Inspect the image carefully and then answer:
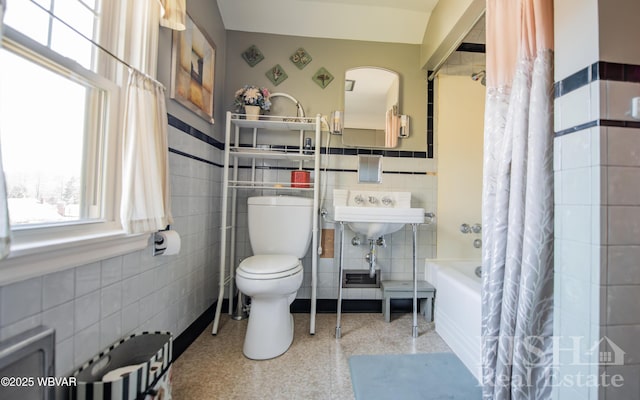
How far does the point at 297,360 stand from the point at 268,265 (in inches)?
21.7

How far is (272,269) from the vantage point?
1.32 metres

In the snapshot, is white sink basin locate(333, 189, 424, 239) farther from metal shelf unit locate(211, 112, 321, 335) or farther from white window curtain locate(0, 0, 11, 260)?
white window curtain locate(0, 0, 11, 260)

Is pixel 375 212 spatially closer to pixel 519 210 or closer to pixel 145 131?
pixel 519 210

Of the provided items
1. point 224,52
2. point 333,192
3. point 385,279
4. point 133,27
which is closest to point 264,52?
point 224,52

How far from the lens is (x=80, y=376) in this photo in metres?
0.76

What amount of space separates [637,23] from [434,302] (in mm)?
1694

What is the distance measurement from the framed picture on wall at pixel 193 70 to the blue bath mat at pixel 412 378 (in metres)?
1.75

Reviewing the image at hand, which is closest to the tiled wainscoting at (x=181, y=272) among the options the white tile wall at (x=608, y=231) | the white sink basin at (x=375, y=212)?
the white sink basin at (x=375, y=212)

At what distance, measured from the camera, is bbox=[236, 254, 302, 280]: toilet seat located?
4.25 ft

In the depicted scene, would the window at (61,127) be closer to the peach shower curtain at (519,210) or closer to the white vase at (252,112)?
the white vase at (252,112)

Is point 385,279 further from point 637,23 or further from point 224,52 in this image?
point 224,52

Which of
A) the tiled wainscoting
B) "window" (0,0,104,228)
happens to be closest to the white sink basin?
the tiled wainscoting

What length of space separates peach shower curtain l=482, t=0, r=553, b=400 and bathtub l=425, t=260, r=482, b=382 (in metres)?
0.35

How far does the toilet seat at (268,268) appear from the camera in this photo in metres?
1.30
